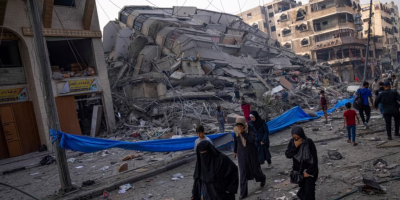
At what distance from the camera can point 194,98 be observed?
1612 cm

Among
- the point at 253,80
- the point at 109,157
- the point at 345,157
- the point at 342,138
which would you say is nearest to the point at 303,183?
the point at 345,157

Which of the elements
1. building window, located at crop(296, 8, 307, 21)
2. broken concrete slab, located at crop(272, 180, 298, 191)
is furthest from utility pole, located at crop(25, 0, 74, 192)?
building window, located at crop(296, 8, 307, 21)

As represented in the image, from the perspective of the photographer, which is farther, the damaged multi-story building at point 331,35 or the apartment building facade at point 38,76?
the damaged multi-story building at point 331,35

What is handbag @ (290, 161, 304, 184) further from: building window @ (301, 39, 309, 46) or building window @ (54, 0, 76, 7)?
building window @ (301, 39, 309, 46)

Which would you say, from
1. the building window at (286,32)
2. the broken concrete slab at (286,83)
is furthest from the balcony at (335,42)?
the broken concrete slab at (286,83)

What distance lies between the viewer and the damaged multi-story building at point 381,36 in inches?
1827

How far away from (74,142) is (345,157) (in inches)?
232

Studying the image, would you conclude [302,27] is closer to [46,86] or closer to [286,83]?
[286,83]

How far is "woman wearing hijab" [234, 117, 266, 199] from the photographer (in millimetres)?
4641

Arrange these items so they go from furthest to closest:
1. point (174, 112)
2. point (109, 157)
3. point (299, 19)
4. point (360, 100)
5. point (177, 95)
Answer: point (299, 19)
point (177, 95)
point (174, 112)
point (109, 157)
point (360, 100)

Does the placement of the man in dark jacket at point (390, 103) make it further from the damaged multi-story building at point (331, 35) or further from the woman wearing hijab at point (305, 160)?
the damaged multi-story building at point (331, 35)

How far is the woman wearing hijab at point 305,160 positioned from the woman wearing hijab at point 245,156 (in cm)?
112

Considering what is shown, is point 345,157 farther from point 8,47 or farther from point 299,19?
point 299,19

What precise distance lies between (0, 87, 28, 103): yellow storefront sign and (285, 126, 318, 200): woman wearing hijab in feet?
39.5
